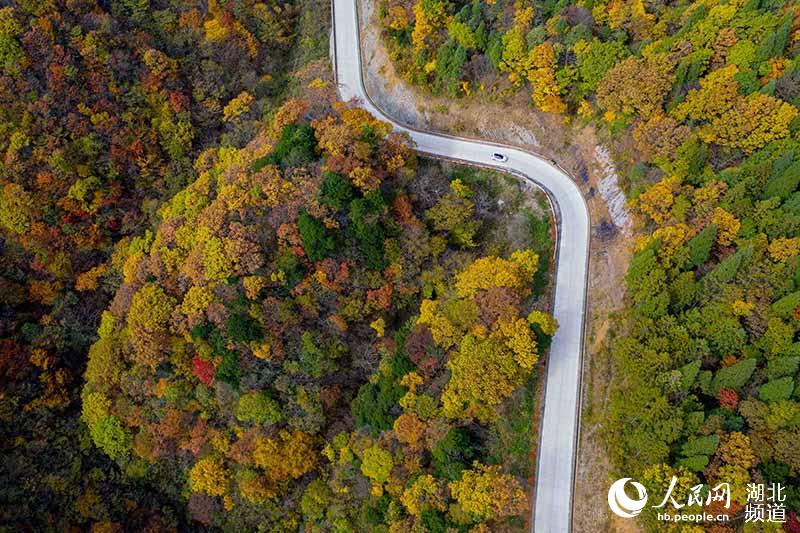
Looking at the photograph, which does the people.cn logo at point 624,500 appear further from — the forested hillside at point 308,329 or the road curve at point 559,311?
the forested hillside at point 308,329

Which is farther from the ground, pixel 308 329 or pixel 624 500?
pixel 308 329

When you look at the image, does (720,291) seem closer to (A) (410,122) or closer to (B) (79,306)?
(A) (410,122)

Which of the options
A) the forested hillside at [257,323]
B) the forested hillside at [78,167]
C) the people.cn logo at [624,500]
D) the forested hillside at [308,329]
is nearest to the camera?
the people.cn logo at [624,500]

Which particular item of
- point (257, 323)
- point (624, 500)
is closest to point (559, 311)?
point (624, 500)

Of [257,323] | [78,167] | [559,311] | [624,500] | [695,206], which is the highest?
[78,167]

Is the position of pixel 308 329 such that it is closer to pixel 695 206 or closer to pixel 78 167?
pixel 78 167

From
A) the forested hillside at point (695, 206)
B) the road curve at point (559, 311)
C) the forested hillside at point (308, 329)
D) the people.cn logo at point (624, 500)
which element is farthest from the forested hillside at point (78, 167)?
the people.cn logo at point (624, 500)
